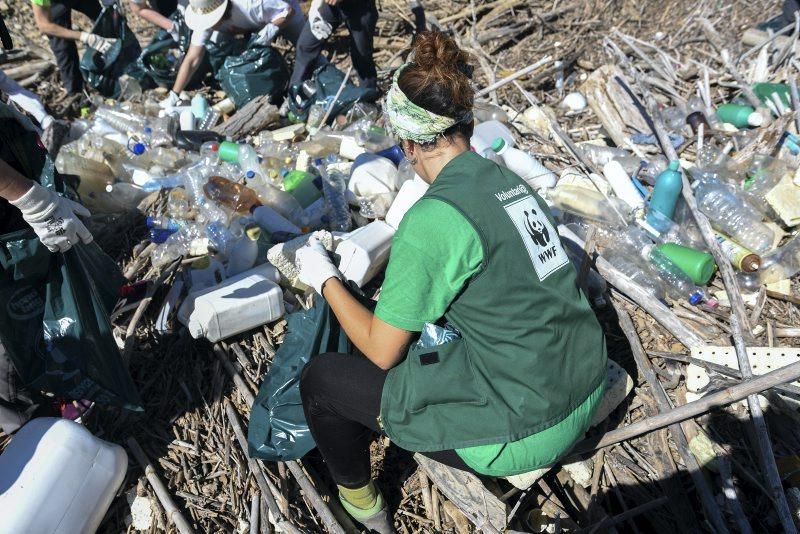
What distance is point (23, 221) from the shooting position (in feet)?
10.1

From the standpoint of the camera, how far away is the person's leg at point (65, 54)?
6934 mm

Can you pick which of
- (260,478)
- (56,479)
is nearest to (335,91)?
(260,478)

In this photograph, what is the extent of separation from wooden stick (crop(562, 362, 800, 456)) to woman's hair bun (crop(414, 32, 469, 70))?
169cm

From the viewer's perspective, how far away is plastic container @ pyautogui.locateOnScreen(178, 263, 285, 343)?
372 centimetres

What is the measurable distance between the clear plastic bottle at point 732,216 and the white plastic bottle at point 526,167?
39.6 inches

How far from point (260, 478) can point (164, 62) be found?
537 centimetres

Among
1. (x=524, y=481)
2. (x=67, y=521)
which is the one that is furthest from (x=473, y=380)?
(x=67, y=521)

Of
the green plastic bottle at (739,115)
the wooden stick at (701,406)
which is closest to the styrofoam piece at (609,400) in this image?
the wooden stick at (701,406)

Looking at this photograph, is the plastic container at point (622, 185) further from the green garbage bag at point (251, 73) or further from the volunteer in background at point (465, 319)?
the green garbage bag at point (251, 73)

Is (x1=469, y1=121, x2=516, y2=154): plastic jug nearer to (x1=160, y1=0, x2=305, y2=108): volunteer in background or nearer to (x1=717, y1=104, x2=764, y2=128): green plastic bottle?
(x1=717, y1=104, x2=764, y2=128): green plastic bottle

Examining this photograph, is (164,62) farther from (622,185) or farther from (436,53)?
(436,53)

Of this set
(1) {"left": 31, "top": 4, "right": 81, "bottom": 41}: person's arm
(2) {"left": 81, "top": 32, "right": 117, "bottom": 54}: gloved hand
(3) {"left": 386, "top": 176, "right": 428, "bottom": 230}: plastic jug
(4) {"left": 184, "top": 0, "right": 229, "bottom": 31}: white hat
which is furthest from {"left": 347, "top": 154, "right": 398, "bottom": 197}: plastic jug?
(1) {"left": 31, "top": 4, "right": 81, "bottom": 41}: person's arm

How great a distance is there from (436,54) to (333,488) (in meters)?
2.17

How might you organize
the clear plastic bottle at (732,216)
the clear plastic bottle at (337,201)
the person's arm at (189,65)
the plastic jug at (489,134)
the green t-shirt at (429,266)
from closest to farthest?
the green t-shirt at (429,266)
the clear plastic bottle at (732,216)
the clear plastic bottle at (337,201)
the plastic jug at (489,134)
the person's arm at (189,65)
